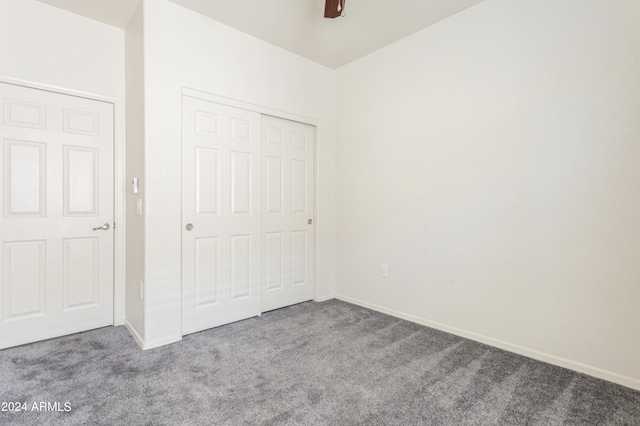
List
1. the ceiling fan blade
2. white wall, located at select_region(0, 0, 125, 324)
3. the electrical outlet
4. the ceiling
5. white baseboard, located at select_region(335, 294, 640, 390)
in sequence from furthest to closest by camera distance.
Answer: the electrical outlet < the ceiling < white wall, located at select_region(0, 0, 125, 324) < the ceiling fan blade < white baseboard, located at select_region(335, 294, 640, 390)

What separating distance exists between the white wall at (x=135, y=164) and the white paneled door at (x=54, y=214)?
0.81 feet

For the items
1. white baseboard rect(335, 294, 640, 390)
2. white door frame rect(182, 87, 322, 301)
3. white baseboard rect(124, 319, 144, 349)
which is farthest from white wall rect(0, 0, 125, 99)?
white baseboard rect(335, 294, 640, 390)

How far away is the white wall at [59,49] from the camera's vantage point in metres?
2.31

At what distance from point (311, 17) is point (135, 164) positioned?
1971 millimetres

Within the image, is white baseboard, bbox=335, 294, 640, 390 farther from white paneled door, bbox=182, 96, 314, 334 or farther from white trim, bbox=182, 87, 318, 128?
white trim, bbox=182, 87, 318, 128

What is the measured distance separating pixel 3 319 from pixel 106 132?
1.68 m

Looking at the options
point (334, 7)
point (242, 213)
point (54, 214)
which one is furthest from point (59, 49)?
point (334, 7)

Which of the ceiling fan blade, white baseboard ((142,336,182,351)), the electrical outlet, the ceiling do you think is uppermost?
the ceiling

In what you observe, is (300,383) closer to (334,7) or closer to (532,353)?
(532,353)

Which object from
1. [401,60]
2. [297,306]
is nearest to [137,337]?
[297,306]

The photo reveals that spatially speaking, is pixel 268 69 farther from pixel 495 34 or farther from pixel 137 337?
pixel 137 337

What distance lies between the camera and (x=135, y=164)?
2.55 metres

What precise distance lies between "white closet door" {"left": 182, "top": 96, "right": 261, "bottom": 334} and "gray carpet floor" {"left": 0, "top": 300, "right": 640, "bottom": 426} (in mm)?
327

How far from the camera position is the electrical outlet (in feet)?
10.3
